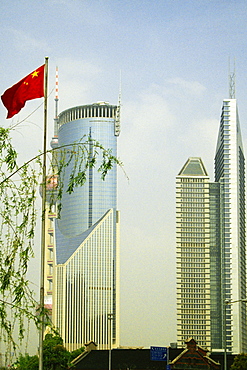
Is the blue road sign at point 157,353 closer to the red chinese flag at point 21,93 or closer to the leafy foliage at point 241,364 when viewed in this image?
the leafy foliage at point 241,364

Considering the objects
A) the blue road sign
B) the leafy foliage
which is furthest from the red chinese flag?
the leafy foliage

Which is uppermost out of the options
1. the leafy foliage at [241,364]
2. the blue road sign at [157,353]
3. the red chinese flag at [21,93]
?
the red chinese flag at [21,93]

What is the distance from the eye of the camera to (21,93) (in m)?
22.1

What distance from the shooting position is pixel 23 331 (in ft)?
56.5

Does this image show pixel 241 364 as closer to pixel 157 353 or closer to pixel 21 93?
pixel 157 353

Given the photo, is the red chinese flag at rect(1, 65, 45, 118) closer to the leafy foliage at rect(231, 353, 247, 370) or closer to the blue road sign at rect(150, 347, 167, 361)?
the blue road sign at rect(150, 347, 167, 361)

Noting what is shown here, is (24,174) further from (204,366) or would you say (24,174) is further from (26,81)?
(204,366)

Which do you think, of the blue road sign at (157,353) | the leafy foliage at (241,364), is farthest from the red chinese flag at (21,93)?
the leafy foliage at (241,364)

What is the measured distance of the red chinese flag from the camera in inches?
866

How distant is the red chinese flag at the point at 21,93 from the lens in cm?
2198

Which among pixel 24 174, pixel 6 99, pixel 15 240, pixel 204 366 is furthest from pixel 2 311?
pixel 204 366

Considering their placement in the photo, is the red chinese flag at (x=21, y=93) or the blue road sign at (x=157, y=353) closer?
the red chinese flag at (x=21, y=93)

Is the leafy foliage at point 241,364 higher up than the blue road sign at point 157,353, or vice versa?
the blue road sign at point 157,353

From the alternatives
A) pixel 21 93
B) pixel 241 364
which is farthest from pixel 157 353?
pixel 21 93
